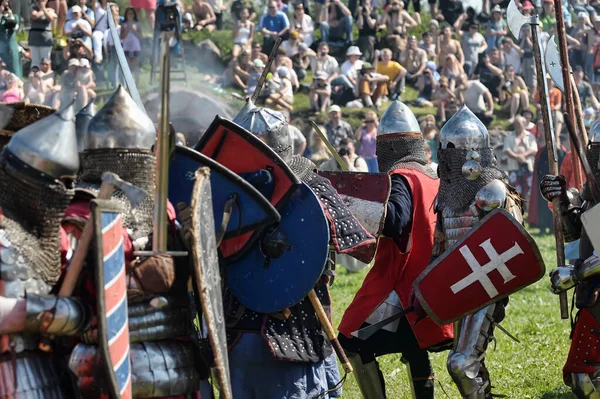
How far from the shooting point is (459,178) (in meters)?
6.18

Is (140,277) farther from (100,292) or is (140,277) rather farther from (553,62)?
(553,62)

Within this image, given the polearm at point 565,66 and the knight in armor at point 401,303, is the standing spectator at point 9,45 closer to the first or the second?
the knight in armor at point 401,303

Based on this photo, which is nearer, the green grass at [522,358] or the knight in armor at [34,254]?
the knight in armor at [34,254]

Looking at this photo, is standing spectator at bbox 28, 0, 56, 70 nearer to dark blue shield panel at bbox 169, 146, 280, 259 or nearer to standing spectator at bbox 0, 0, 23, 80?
standing spectator at bbox 0, 0, 23, 80

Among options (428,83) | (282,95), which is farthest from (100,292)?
(428,83)

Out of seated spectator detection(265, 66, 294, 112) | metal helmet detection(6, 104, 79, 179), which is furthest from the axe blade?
seated spectator detection(265, 66, 294, 112)

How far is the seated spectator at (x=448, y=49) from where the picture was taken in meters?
20.7

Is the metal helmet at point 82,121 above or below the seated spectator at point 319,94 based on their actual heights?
above

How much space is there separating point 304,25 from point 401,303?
1493 centimetres

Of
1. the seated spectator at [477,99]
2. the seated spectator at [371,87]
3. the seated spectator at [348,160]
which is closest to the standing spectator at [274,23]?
the seated spectator at [371,87]

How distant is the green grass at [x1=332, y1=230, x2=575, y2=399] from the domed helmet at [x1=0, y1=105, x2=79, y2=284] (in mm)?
3524

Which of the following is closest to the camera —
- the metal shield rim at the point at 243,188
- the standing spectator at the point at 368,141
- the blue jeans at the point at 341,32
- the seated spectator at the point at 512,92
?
the metal shield rim at the point at 243,188

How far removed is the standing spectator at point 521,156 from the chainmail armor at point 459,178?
1154 centimetres

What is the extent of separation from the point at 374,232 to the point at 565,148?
11587mm
